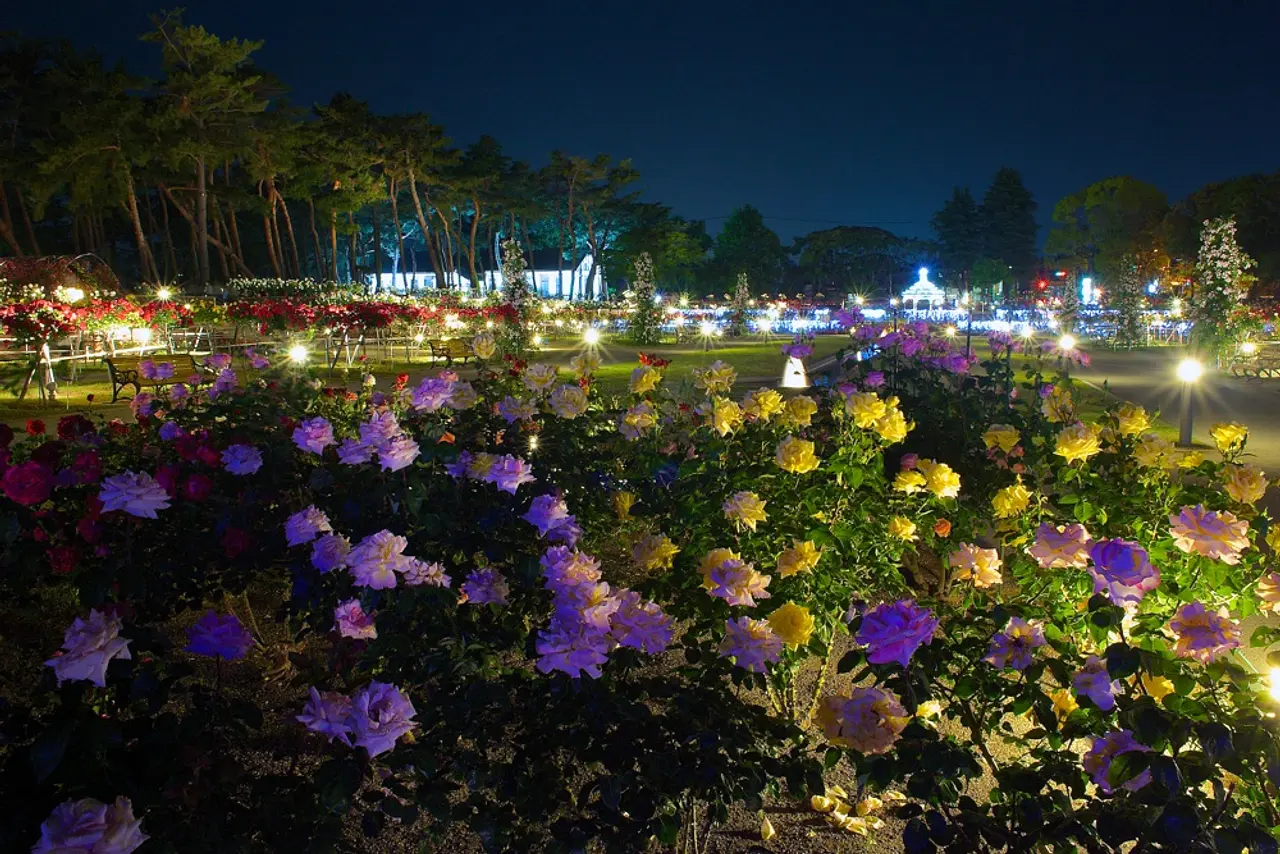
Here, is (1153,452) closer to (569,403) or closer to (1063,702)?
(1063,702)

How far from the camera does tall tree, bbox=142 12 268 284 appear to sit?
30.4 metres

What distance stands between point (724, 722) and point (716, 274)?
7479 centimetres

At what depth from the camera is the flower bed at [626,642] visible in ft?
5.11

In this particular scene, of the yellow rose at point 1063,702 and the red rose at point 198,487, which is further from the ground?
the red rose at point 198,487

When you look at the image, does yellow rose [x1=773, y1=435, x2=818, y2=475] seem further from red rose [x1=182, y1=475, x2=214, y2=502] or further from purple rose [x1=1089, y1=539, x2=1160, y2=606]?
red rose [x1=182, y1=475, x2=214, y2=502]

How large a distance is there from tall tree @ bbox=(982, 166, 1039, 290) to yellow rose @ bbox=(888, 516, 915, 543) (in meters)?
95.6

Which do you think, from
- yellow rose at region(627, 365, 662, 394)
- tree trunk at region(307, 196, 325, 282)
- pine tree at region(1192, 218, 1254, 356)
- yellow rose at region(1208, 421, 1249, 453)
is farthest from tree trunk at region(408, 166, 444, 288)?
yellow rose at region(1208, 421, 1249, 453)

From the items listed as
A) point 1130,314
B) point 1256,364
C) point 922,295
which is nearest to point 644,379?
point 1256,364

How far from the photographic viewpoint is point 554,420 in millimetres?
3342

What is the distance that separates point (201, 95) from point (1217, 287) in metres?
31.3

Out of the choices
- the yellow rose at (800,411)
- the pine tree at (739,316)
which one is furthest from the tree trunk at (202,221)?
the yellow rose at (800,411)

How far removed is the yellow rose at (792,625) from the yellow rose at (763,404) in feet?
3.94

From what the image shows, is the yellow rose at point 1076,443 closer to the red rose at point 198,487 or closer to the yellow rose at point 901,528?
the yellow rose at point 901,528

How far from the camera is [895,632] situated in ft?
5.18
